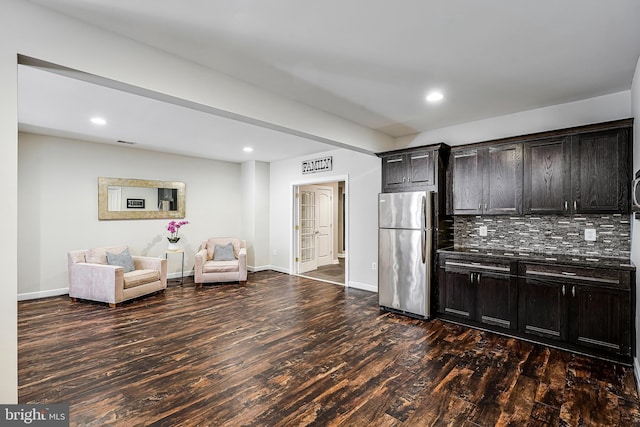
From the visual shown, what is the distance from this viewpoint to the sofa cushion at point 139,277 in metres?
4.73

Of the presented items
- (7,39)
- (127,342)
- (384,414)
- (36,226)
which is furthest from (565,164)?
(36,226)

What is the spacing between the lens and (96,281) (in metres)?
4.61

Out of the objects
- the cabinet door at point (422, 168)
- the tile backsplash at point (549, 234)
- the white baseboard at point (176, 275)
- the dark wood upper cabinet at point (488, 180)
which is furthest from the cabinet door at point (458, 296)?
the white baseboard at point (176, 275)

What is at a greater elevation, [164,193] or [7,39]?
[7,39]

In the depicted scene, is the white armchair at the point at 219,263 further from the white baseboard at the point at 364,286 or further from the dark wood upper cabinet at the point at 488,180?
the dark wood upper cabinet at the point at 488,180

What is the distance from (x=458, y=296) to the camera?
3768 millimetres

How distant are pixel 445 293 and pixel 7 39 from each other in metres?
4.41

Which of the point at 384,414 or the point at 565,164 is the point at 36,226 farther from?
the point at 565,164

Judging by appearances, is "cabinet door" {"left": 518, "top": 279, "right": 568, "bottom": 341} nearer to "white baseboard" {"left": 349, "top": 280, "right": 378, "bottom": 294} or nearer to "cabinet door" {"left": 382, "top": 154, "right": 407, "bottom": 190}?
"cabinet door" {"left": 382, "top": 154, "right": 407, "bottom": 190}

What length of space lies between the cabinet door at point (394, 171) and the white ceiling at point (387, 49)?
29.4 inches

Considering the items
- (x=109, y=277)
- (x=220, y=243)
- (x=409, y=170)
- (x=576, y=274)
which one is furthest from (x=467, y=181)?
(x=109, y=277)

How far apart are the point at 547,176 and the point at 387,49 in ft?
7.80

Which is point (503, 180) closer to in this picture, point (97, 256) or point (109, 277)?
point (109, 277)

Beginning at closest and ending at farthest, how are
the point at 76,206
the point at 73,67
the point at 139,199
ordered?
the point at 73,67 → the point at 76,206 → the point at 139,199
